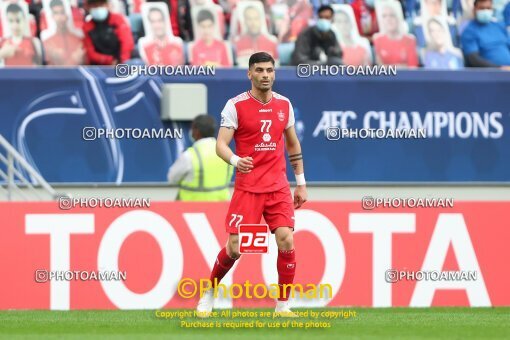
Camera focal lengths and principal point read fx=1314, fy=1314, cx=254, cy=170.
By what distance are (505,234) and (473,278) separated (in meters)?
0.50

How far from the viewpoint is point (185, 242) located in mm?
11102

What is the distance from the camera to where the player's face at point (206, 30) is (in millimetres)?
15094

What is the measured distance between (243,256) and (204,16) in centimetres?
482

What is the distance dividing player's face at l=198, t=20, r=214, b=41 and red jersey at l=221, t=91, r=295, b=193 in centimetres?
579

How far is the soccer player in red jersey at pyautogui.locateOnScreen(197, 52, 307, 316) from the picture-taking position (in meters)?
9.28

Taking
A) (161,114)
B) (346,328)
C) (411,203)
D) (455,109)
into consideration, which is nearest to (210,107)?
(161,114)

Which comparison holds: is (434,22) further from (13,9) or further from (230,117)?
(230,117)

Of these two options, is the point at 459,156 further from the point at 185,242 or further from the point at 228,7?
the point at 185,242

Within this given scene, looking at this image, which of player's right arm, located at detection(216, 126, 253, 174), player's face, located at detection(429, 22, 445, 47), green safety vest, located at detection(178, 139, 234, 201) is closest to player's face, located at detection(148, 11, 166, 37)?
green safety vest, located at detection(178, 139, 234, 201)

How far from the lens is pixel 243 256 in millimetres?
11133

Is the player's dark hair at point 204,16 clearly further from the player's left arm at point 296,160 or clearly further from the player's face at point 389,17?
the player's left arm at point 296,160

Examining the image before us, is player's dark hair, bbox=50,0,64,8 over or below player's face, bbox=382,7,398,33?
over

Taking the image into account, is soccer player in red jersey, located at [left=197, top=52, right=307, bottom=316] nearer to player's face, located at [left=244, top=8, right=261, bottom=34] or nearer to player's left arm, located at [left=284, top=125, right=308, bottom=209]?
player's left arm, located at [left=284, top=125, right=308, bottom=209]

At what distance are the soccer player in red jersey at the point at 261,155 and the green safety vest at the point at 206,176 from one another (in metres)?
2.52
